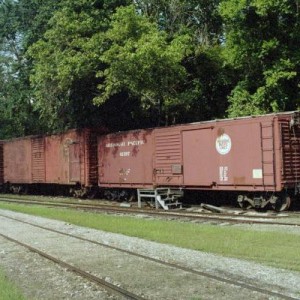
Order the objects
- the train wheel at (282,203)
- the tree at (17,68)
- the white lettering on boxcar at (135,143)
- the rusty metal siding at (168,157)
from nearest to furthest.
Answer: the train wheel at (282,203) → the rusty metal siding at (168,157) → the white lettering on boxcar at (135,143) → the tree at (17,68)

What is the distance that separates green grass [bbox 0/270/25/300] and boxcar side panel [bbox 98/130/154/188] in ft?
53.0

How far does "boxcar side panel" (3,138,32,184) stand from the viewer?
115 feet

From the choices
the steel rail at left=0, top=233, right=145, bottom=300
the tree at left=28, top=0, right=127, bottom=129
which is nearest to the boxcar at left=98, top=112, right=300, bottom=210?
the tree at left=28, top=0, right=127, bottom=129

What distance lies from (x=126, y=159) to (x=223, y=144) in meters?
7.02

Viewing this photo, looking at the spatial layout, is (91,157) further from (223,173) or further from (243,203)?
(243,203)

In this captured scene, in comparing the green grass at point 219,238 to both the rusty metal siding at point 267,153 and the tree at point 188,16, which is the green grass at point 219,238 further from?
the tree at point 188,16

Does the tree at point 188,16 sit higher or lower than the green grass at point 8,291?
higher

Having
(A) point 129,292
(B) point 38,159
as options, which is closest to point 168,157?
(B) point 38,159

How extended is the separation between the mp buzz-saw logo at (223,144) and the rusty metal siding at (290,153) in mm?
2242

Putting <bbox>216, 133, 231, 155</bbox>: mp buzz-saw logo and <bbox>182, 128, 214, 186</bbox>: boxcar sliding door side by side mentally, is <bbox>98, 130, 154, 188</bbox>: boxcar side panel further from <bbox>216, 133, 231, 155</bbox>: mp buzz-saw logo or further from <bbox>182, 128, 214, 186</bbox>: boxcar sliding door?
<bbox>216, 133, 231, 155</bbox>: mp buzz-saw logo

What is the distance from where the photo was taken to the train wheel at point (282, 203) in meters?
18.9

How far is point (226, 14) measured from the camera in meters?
25.3

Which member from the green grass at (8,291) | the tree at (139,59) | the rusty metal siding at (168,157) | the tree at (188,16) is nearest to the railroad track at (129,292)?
the green grass at (8,291)

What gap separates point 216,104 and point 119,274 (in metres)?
23.7
